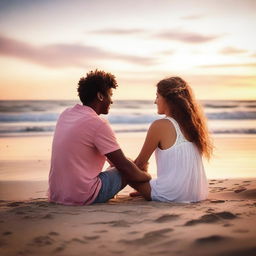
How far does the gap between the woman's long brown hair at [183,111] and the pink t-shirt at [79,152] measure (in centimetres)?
70

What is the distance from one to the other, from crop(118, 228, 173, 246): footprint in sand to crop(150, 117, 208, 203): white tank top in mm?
1282

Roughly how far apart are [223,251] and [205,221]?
25.1 inches

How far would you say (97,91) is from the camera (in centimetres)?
426

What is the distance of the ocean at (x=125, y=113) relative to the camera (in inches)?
761

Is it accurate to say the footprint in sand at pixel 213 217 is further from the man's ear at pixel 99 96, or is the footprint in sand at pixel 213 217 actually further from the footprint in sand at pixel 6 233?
the man's ear at pixel 99 96

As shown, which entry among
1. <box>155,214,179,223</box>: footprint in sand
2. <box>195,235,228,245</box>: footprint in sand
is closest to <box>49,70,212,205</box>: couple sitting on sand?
<box>155,214,179,223</box>: footprint in sand

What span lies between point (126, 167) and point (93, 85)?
852 millimetres

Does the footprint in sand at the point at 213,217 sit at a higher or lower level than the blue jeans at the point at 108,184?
lower

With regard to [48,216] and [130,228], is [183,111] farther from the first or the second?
[48,216]

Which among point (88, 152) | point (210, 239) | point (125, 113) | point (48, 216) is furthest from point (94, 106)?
point (125, 113)

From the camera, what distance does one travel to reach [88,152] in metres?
4.20

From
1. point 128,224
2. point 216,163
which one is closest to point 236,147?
point 216,163

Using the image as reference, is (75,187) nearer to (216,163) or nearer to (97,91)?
(97,91)

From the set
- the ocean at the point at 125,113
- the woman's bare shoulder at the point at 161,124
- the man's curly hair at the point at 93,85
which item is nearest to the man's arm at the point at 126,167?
the woman's bare shoulder at the point at 161,124
